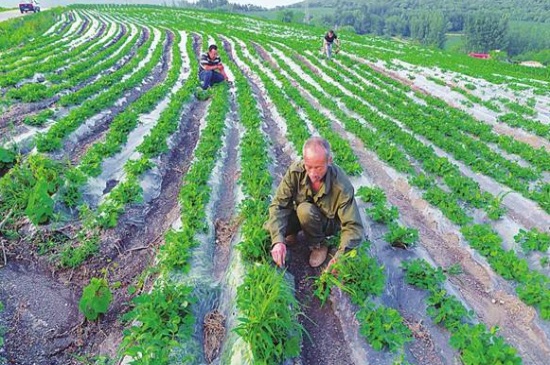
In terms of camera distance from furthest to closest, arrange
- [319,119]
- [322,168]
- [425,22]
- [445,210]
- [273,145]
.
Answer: [425,22]
[319,119]
[273,145]
[445,210]
[322,168]

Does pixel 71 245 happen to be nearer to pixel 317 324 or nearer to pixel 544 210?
pixel 317 324

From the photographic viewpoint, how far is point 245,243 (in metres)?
4.41

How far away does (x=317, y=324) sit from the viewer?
3998 mm

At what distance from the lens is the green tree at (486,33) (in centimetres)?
7556

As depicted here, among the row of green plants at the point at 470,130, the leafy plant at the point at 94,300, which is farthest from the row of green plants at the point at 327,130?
the leafy plant at the point at 94,300

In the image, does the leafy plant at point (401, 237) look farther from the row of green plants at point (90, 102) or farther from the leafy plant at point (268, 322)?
the row of green plants at point (90, 102)

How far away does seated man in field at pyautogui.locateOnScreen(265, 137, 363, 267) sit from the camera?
12.9 ft

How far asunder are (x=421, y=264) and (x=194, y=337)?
8.80ft

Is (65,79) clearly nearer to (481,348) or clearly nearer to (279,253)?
(279,253)

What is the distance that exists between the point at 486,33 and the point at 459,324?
8745cm

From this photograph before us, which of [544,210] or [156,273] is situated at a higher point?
[156,273]

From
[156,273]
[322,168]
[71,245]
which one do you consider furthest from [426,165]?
[71,245]

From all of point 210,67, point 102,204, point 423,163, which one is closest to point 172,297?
point 102,204

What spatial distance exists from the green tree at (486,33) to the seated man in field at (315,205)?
8633 centimetres
